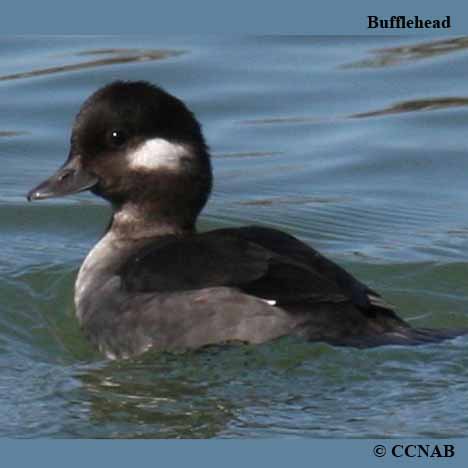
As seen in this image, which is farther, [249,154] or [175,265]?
[249,154]

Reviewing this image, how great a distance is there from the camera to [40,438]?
7055 millimetres

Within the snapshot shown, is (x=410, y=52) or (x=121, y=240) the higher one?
(x=410, y=52)

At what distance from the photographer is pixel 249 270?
7.93 metres

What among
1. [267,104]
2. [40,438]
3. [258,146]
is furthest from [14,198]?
[40,438]

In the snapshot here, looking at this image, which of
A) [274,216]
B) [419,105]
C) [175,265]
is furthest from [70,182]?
[419,105]

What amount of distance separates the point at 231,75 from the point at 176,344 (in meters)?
7.14

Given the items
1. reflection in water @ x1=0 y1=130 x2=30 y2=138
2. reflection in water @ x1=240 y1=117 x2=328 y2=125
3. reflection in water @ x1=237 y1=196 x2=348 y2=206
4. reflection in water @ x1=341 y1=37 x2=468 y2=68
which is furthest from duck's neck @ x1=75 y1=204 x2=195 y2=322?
reflection in water @ x1=341 y1=37 x2=468 y2=68

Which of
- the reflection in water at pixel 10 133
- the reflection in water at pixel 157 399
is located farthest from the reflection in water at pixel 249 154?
the reflection in water at pixel 157 399

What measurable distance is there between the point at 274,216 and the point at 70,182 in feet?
9.24

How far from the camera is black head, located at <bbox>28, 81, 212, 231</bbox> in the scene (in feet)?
28.1

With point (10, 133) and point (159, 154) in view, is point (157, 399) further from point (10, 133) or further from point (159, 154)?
point (10, 133)

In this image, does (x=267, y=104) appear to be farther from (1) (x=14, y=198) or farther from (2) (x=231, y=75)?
(1) (x=14, y=198)

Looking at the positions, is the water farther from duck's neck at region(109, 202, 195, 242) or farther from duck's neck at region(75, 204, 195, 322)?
duck's neck at region(109, 202, 195, 242)

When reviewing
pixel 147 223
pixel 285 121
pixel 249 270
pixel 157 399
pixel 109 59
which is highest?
pixel 109 59
